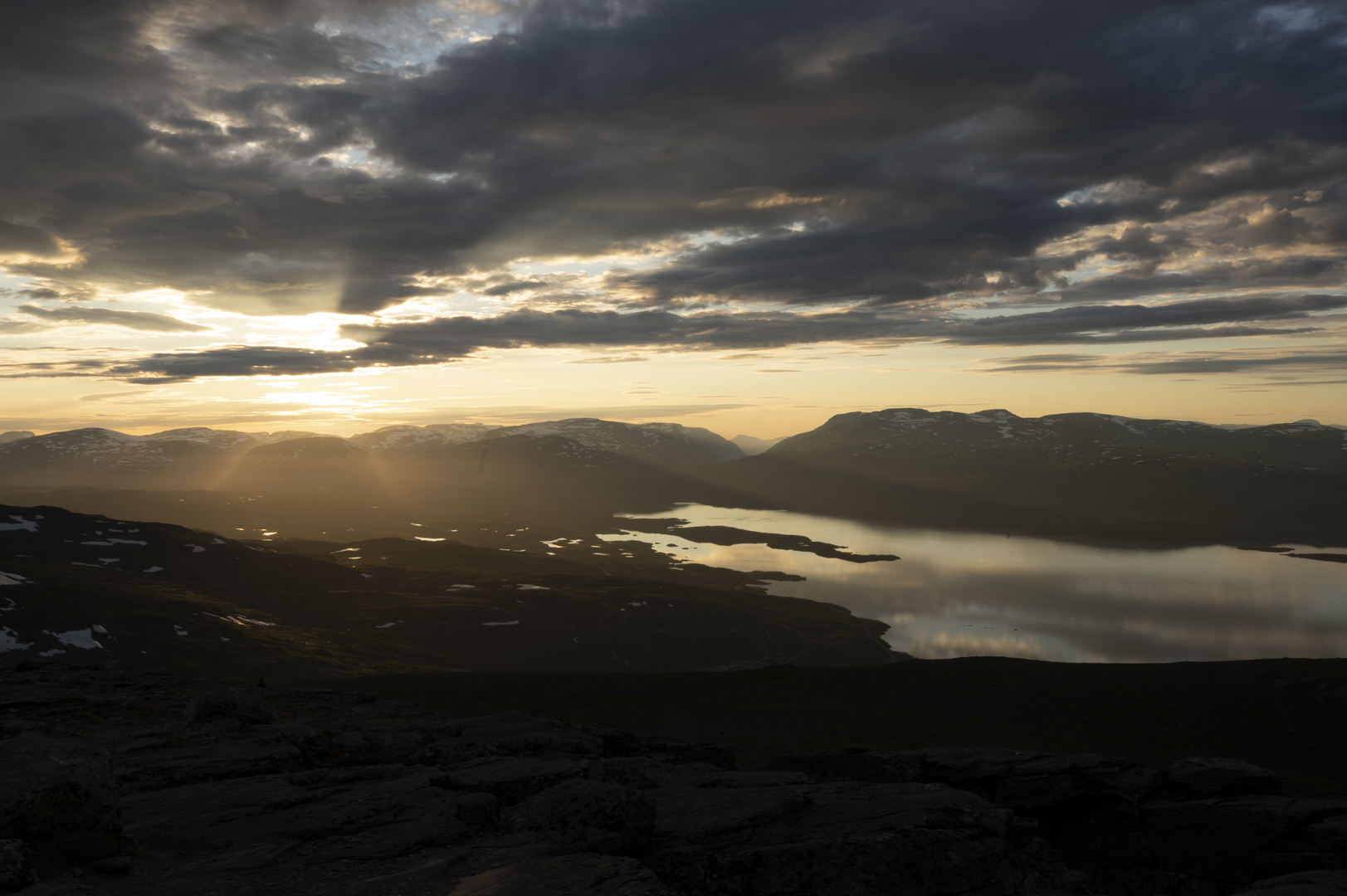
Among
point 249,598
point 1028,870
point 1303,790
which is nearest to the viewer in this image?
point 1028,870

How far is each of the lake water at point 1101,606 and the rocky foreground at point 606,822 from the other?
94152 mm

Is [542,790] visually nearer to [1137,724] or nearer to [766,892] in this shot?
[766,892]

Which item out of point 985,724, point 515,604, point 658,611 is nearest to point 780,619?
point 658,611

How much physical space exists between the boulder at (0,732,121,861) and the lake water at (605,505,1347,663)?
113m

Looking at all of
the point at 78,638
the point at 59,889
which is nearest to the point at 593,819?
the point at 59,889

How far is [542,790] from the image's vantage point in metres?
20.4

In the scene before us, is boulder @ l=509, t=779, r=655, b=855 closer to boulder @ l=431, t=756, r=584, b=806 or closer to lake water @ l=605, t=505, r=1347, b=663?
boulder @ l=431, t=756, r=584, b=806

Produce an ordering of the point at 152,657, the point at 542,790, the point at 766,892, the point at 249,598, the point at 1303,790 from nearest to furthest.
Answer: the point at 766,892, the point at 542,790, the point at 1303,790, the point at 152,657, the point at 249,598

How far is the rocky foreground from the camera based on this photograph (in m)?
15.0

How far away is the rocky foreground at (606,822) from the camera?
49.2ft

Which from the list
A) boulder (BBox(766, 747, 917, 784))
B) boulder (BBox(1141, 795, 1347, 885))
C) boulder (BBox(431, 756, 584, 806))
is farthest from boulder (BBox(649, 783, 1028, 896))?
boulder (BBox(1141, 795, 1347, 885))

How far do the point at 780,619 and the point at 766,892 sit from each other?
398 feet

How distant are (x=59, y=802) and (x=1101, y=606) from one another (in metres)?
163

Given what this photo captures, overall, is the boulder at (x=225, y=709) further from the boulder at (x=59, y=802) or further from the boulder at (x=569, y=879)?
the boulder at (x=569, y=879)
